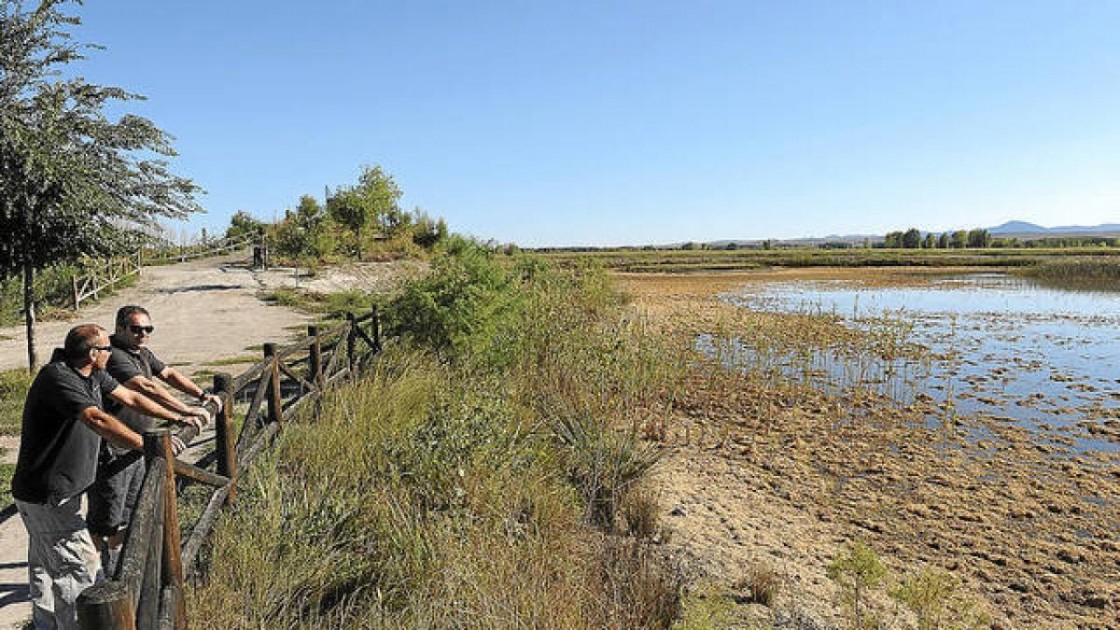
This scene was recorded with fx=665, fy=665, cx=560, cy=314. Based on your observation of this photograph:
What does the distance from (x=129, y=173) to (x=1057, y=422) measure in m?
18.3

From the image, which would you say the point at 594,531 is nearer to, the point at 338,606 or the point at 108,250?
the point at 338,606

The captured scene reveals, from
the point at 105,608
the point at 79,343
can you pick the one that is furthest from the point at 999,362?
the point at 105,608

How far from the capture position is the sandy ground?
5170 millimetres

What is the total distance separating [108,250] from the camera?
11258mm

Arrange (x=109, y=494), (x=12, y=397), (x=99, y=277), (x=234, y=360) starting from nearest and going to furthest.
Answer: (x=109, y=494) < (x=12, y=397) < (x=234, y=360) < (x=99, y=277)

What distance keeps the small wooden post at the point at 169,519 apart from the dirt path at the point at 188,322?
1590mm

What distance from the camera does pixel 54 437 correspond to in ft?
12.1

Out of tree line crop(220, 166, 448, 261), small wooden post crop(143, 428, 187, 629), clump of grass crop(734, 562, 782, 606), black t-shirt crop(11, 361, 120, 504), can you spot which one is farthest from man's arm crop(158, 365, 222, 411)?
tree line crop(220, 166, 448, 261)

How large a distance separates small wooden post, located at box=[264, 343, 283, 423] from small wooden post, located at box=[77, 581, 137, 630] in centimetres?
459

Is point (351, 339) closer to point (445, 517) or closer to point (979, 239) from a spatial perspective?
point (445, 517)

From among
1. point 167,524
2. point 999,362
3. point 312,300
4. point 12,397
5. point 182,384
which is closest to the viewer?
point 167,524

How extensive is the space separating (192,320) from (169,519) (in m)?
17.6

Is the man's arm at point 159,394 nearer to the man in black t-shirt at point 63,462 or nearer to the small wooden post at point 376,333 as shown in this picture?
the man in black t-shirt at point 63,462

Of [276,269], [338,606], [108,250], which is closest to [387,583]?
[338,606]
